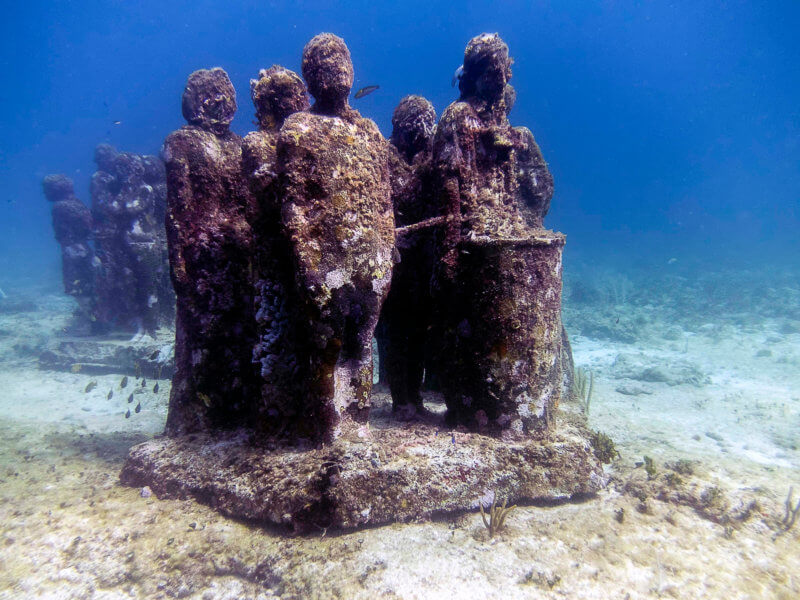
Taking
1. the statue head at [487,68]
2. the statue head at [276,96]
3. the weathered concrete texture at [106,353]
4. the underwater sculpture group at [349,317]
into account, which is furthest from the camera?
the weathered concrete texture at [106,353]

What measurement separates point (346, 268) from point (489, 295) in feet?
5.23

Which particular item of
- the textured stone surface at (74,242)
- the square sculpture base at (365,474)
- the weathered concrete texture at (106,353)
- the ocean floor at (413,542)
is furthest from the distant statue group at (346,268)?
the textured stone surface at (74,242)

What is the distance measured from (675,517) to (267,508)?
170 inches

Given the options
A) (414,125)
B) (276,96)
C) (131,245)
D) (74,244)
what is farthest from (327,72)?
(74,244)

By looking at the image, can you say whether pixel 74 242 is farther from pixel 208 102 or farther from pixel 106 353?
pixel 208 102

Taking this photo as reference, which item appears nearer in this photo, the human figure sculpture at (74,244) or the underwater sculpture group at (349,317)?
the underwater sculpture group at (349,317)

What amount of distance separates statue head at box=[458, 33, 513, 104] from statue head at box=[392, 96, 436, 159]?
2.23 ft

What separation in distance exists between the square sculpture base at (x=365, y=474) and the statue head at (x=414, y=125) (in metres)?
3.91

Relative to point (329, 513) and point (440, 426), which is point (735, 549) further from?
point (329, 513)

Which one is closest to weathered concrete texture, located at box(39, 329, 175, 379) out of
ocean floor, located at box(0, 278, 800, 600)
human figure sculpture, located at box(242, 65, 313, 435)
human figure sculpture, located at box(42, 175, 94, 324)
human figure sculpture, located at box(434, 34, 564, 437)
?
human figure sculpture, located at box(42, 175, 94, 324)

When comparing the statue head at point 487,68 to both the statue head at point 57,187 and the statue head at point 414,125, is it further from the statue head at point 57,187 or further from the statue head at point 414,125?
the statue head at point 57,187

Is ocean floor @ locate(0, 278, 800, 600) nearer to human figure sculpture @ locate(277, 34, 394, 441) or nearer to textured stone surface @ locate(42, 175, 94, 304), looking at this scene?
human figure sculpture @ locate(277, 34, 394, 441)

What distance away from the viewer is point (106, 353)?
11445mm

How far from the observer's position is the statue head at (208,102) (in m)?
6.11
